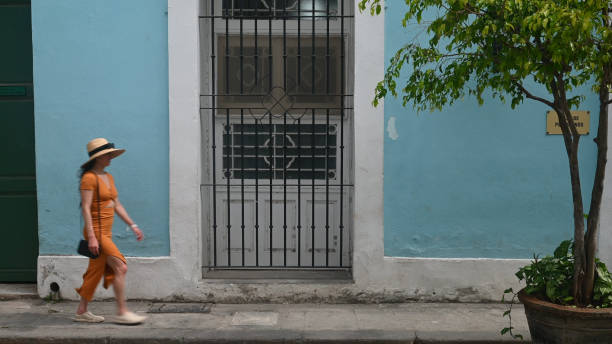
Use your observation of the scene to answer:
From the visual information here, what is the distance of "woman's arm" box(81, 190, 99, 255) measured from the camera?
4.95m

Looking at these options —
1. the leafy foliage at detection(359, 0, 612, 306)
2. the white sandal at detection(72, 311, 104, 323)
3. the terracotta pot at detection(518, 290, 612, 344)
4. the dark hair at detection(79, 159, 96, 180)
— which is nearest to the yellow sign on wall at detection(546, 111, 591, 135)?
the leafy foliage at detection(359, 0, 612, 306)

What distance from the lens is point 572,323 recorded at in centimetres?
404

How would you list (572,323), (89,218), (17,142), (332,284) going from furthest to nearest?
(17,142)
(332,284)
(89,218)
(572,323)

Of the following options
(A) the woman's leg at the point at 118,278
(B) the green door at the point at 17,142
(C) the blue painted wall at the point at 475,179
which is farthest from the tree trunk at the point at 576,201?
(B) the green door at the point at 17,142

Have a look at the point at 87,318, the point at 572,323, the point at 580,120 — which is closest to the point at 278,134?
the point at 87,318

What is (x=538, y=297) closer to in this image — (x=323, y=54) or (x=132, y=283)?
(x=323, y=54)

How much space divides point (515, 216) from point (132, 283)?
13.1 feet

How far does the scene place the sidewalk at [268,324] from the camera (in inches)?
194

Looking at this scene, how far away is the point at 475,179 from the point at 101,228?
12.0 ft

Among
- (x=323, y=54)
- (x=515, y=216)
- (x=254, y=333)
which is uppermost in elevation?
(x=323, y=54)

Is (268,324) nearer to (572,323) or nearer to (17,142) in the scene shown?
(572,323)

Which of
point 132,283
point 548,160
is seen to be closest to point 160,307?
point 132,283

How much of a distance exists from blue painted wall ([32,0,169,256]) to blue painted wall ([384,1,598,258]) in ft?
7.73

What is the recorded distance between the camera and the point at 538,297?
431 centimetres
